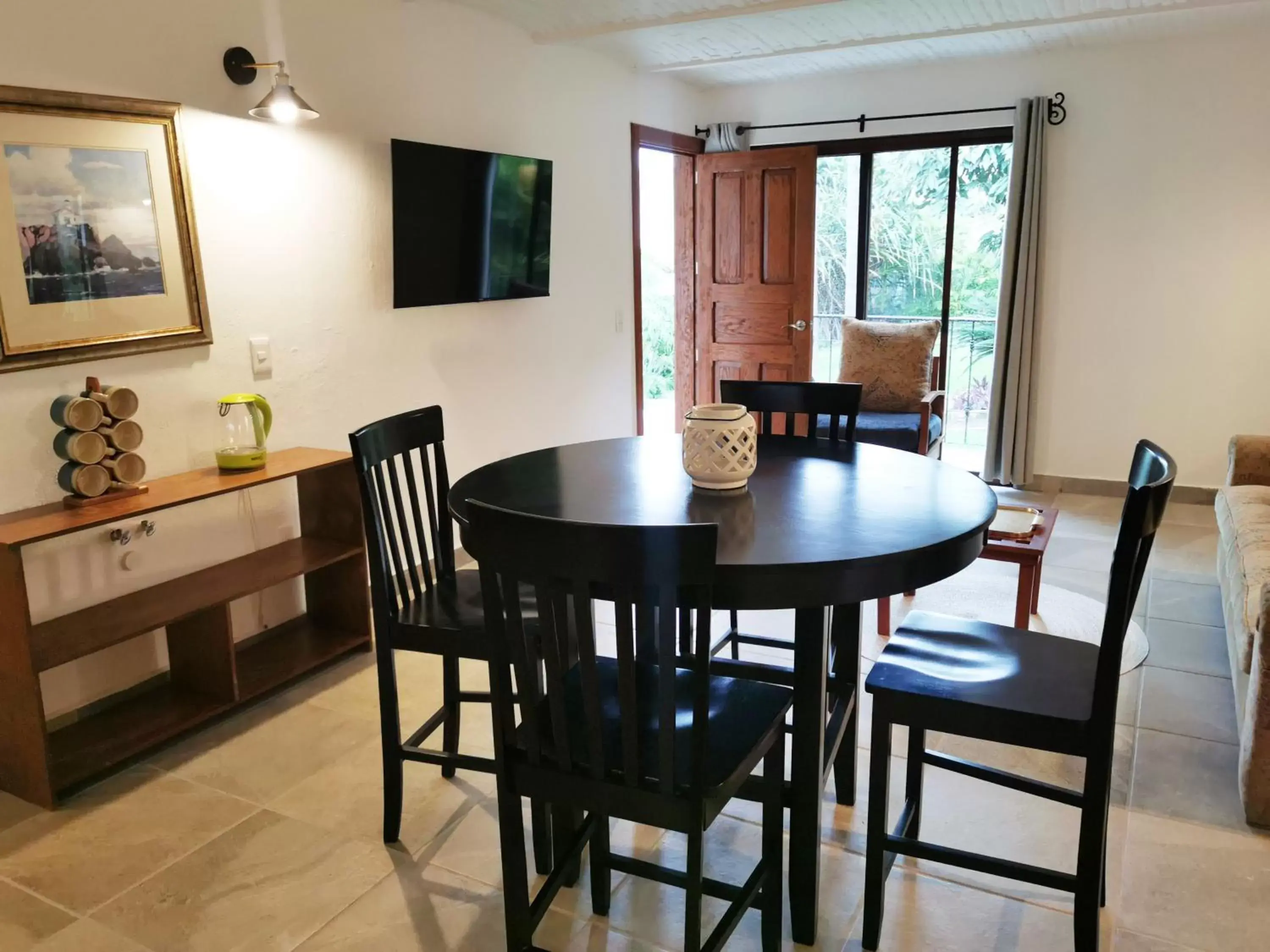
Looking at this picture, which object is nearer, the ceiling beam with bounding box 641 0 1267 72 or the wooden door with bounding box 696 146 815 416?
the ceiling beam with bounding box 641 0 1267 72

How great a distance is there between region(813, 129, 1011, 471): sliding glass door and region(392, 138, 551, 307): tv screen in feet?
7.65

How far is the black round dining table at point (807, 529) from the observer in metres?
1.67

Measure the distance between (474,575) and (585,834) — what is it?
83 cm

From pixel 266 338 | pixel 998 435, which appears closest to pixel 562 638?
pixel 266 338

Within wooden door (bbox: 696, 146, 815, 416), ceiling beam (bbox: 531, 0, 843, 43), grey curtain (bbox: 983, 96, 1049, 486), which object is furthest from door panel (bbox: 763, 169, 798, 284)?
ceiling beam (bbox: 531, 0, 843, 43)

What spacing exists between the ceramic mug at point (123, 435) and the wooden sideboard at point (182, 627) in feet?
0.48

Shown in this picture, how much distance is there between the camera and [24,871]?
2.26m

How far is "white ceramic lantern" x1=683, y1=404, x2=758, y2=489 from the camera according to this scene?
6.88ft

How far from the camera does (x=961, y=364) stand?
6062 millimetres

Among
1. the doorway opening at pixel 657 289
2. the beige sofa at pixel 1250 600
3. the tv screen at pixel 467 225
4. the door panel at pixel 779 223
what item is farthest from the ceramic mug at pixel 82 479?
the doorway opening at pixel 657 289

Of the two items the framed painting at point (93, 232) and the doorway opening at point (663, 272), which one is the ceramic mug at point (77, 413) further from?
the doorway opening at point (663, 272)

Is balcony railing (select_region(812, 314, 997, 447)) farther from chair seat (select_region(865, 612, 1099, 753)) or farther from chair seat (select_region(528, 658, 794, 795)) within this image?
chair seat (select_region(528, 658, 794, 795))

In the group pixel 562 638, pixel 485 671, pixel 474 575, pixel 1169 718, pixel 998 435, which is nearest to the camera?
pixel 562 638

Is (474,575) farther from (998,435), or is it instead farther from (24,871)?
(998,435)
